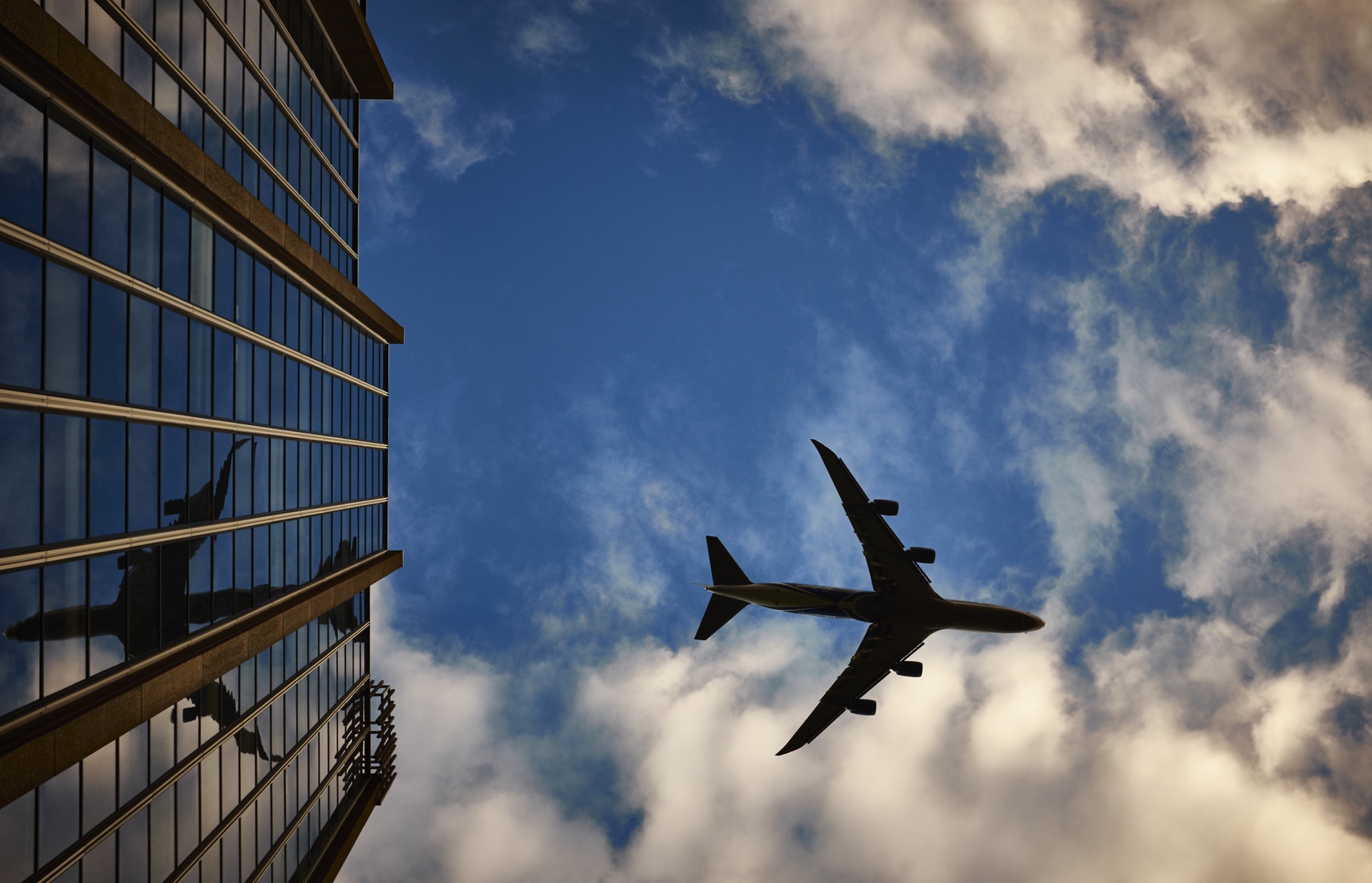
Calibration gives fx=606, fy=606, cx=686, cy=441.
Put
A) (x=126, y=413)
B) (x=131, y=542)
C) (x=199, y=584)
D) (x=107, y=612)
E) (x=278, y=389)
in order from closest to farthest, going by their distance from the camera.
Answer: (x=107, y=612) < (x=126, y=413) < (x=131, y=542) < (x=199, y=584) < (x=278, y=389)

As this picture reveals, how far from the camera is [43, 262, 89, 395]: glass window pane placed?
1272 cm

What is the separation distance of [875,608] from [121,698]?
26264 mm

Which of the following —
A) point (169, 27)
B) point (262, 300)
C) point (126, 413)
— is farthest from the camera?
point (262, 300)

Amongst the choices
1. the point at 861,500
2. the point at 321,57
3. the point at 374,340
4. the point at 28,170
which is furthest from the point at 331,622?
the point at 321,57

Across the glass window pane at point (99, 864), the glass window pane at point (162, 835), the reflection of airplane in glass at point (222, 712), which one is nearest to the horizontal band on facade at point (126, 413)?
the reflection of airplane in glass at point (222, 712)

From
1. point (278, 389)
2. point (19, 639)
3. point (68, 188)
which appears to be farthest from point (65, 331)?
point (278, 389)

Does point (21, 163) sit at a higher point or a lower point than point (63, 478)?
higher

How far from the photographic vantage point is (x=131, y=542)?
1559 cm

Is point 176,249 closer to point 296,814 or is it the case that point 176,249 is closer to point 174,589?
point 174,589

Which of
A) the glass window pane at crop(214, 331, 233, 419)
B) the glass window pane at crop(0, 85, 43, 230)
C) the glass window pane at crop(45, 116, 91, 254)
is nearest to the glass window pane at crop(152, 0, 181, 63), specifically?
the glass window pane at crop(45, 116, 91, 254)

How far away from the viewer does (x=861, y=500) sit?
28.0 meters

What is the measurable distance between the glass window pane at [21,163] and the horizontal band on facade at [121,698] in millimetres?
10144

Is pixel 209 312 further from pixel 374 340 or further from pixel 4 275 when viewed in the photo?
pixel 374 340

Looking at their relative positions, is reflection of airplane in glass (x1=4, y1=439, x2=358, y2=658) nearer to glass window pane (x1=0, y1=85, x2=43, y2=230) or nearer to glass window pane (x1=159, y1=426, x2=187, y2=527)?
glass window pane (x1=159, y1=426, x2=187, y2=527)
